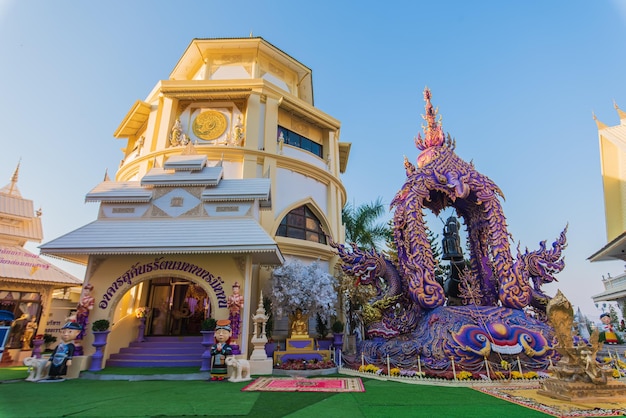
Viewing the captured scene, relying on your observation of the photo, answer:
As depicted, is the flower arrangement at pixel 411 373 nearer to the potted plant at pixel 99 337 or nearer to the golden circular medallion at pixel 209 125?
the potted plant at pixel 99 337

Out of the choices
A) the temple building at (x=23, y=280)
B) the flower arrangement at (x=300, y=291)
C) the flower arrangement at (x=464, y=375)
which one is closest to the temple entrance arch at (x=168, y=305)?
the flower arrangement at (x=300, y=291)

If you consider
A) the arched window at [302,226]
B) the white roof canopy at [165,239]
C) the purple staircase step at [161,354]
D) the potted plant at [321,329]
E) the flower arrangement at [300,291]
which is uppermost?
the arched window at [302,226]

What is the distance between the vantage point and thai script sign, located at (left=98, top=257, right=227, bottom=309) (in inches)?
379

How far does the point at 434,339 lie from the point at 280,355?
164 inches

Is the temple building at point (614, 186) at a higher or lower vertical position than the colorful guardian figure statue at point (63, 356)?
higher

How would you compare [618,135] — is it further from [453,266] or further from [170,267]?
[170,267]

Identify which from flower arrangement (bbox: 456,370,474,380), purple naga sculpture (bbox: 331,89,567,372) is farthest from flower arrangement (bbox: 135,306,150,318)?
flower arrangement (bbox: 456,370,474,380)

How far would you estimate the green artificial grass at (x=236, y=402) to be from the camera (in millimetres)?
4668

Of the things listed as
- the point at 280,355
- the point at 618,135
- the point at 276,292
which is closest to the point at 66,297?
the point at 276,292

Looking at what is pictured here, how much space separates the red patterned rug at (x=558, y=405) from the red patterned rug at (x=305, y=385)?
8.38 ft

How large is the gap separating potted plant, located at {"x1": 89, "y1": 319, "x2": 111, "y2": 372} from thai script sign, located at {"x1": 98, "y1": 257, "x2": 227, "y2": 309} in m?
0.66

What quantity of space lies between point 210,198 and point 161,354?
4.94m

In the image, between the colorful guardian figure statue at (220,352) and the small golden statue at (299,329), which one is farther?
the small golden statue at (299,329)

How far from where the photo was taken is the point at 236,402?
17.7ft
